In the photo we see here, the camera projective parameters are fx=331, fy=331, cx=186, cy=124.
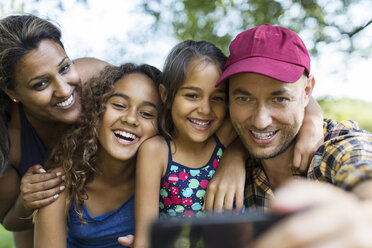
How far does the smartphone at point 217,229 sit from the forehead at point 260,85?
140 centimetres

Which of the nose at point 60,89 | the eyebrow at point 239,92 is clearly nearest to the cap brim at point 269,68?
the eyebrow at point 239,92

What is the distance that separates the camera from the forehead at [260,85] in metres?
1.85

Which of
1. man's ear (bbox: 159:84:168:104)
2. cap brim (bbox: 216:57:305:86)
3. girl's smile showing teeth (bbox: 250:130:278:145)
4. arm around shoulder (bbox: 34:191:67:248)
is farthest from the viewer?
man's ear (bbox: 159:84:168:104)

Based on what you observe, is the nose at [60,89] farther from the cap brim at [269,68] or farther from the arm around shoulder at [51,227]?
the cap brim at [269,68]

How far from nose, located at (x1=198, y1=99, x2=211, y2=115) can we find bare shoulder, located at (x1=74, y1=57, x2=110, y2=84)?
3.01 ft

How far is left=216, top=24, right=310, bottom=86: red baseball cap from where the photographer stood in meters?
1.84

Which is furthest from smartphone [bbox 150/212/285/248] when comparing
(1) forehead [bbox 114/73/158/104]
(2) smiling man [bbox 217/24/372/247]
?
(1) forehead [bbox 114/73/158/104]

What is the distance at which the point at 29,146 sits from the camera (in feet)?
8.35

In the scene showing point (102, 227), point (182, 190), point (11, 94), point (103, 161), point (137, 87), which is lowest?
point (102, 227)

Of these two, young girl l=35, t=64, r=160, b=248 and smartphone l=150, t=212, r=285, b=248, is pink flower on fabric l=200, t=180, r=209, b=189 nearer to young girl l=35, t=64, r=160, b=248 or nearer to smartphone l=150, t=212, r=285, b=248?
young girl l=35, t=64, r=160, b=248

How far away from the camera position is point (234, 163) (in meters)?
2.16

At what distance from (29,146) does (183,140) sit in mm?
1207

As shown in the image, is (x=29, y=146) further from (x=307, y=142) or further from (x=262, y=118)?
(x=307, y=142)

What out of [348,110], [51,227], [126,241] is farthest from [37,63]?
[348,110]
